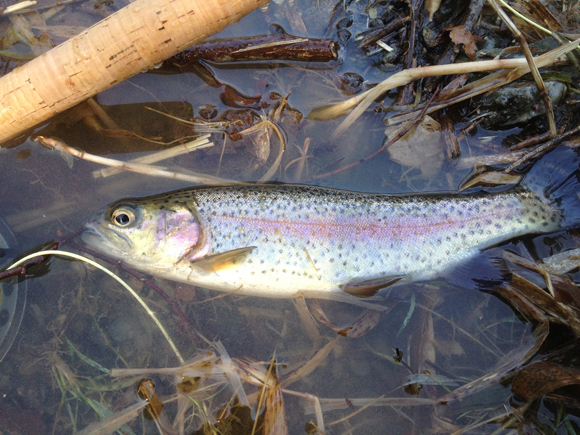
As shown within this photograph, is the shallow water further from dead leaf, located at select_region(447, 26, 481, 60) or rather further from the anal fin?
dead leaf, located at select_region(447, 26, 481, 60)

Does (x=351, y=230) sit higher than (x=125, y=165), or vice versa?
(x=125, y=165)

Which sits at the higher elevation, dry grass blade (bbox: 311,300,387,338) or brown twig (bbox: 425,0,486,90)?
brown twig (bbox: 425,0,486,90)

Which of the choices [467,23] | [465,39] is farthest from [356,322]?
[467,23]

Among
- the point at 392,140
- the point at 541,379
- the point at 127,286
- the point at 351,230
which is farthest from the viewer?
the point at 392,140

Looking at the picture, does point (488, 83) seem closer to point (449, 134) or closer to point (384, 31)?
A: point (449, 134)

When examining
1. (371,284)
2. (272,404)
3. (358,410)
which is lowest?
(358,410)

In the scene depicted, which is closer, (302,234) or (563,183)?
(302,234)

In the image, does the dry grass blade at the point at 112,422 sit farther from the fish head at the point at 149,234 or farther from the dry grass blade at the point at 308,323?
the dry grass blade at the point at 308,323

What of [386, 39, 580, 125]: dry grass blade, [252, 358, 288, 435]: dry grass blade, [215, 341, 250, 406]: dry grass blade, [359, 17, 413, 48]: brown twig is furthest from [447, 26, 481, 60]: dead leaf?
[215, 341, 250, 406]: dry grass blade
